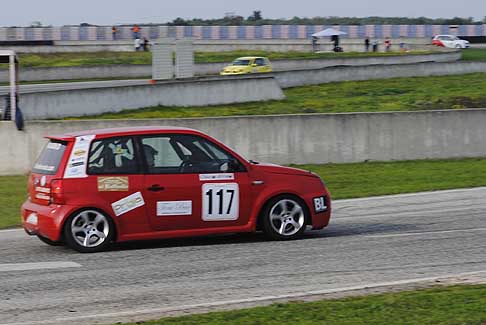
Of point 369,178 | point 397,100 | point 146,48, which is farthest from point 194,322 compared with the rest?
point 146,48

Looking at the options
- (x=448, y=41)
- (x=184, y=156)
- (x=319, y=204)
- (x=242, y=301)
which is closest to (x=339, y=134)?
(x=319, y=204)

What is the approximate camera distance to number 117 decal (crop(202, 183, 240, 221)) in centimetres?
1162

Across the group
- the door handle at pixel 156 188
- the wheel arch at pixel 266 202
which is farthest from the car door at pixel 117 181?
the wheel arch at pixel 266 202

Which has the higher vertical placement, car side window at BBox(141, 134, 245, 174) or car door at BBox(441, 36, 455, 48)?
car door at BBox(441, 36, 455, 48)

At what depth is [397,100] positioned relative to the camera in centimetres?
3725

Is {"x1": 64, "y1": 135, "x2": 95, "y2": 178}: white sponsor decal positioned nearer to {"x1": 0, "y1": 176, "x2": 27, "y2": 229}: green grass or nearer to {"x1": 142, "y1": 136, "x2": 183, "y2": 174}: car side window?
{"x1": 142, "y1": 136, "x2": 183, "y2": 174}: car side window

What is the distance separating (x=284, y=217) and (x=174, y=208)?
1.39 m

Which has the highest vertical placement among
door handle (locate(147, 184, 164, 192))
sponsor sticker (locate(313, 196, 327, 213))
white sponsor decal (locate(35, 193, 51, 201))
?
door handle (locate(147, 184, 164, 192))

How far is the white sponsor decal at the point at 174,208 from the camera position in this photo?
37.6 feet

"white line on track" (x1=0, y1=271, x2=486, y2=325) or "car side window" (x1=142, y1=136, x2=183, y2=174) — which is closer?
"white line on track" (x1=0, y1=271, x2=486, y2=325)

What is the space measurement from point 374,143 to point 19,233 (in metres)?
9.79

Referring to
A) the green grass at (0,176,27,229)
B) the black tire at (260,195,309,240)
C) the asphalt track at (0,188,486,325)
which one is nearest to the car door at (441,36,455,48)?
the green grass at (0,176,27,229)

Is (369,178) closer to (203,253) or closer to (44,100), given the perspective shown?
(203,253)

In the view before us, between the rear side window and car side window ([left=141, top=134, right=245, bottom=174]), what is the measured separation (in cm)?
95
